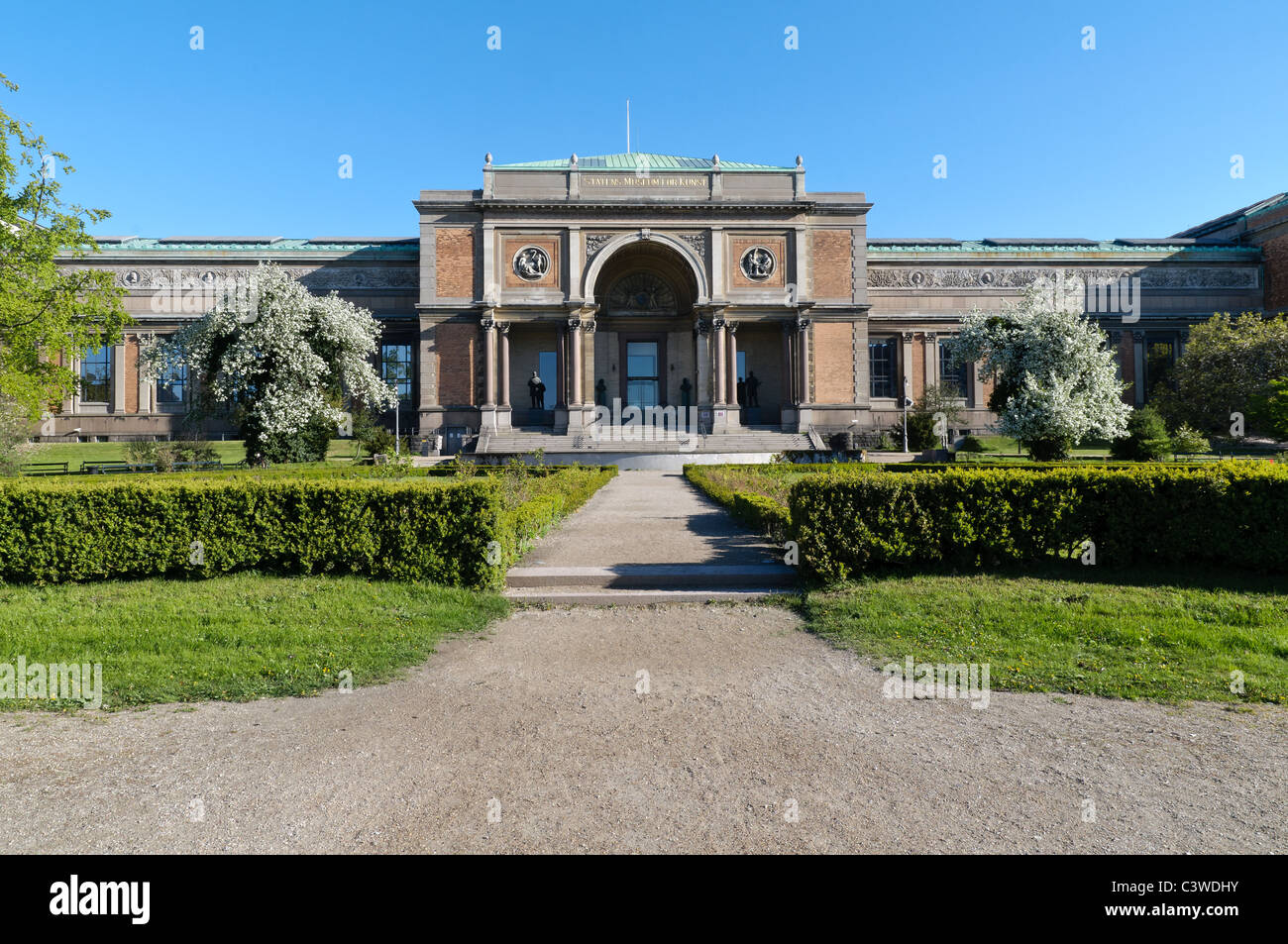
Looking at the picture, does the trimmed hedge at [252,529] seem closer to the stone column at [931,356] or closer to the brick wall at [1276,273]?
the stone column at [931,356]

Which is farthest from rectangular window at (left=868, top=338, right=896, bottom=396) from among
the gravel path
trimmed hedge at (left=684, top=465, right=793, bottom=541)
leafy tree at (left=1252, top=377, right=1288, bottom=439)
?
the gravel path

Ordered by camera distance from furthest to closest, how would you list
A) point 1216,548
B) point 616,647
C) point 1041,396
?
point 1041,396 → point 1216,548 → point 616,647

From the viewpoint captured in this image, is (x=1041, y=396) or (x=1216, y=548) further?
(x=1041, y=396)

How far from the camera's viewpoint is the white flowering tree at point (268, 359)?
22.8 metres

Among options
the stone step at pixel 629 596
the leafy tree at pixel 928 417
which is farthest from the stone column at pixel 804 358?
the stone step at pixel 629 596

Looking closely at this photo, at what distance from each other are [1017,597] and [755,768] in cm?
465

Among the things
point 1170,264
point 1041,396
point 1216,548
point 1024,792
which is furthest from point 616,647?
point 1170,264

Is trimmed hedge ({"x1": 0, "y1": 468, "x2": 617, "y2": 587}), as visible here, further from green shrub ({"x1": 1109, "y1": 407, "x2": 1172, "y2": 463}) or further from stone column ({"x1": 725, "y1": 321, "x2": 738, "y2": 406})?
stone column ({"x1": 725, "y1": 321, "x2": 738, "y2": 406})

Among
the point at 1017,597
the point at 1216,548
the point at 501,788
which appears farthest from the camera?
the point at 1216,548

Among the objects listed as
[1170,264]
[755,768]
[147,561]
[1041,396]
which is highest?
[1170,264]

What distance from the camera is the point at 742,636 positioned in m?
6.33

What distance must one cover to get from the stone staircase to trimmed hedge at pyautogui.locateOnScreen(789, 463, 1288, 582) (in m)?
23.4

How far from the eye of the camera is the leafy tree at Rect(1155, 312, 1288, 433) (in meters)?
30.4
